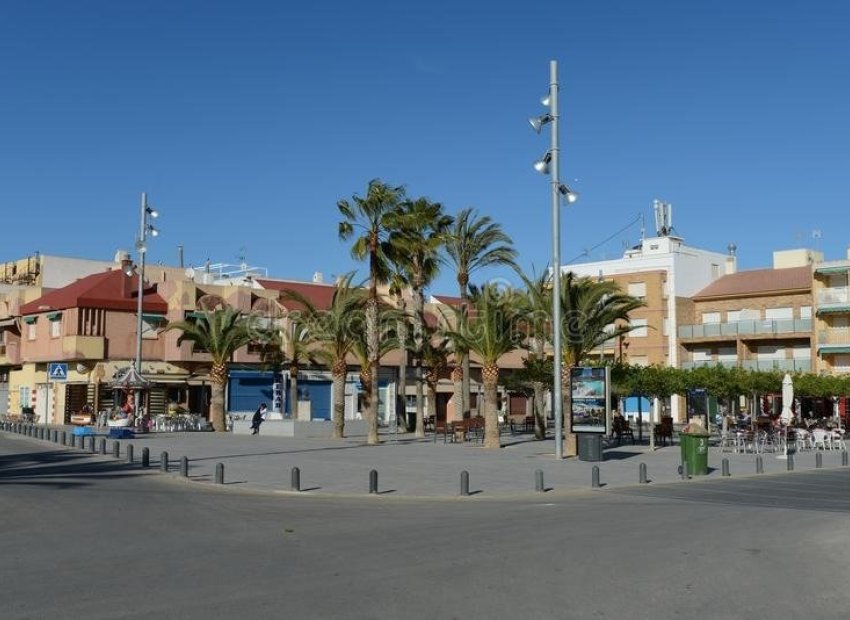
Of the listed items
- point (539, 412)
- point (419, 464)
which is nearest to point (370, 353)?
Answer: point (539, 412)

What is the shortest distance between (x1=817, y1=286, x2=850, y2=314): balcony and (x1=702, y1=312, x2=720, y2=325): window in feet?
26.2

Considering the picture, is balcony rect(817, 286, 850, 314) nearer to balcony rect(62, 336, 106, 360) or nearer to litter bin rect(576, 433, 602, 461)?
litter bin rect(576, 433, 602, 461)

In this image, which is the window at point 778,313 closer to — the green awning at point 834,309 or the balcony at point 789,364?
the green awning at point 834,309

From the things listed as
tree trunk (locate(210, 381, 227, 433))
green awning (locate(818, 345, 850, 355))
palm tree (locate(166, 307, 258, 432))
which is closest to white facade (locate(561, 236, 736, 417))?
green awning (locate(818, 345, 850, 355))

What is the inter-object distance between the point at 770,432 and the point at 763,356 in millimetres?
27712

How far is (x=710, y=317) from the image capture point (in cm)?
6688

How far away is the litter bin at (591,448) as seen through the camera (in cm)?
2691

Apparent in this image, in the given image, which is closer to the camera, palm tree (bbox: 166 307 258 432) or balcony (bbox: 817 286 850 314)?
palm tree (bbox: 166 307 258 432)

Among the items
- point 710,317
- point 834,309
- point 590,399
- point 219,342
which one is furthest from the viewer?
point 710,317

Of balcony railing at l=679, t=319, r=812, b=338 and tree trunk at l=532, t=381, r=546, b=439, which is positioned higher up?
balcony railing at l=679, t=319, r=812, b=338

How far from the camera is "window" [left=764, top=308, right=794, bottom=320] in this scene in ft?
203

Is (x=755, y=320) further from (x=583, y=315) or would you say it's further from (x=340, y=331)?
(x=583, y=315)

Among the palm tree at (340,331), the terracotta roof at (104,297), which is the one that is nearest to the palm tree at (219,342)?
the palm tree at (340,331)

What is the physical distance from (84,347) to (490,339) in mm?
30093
